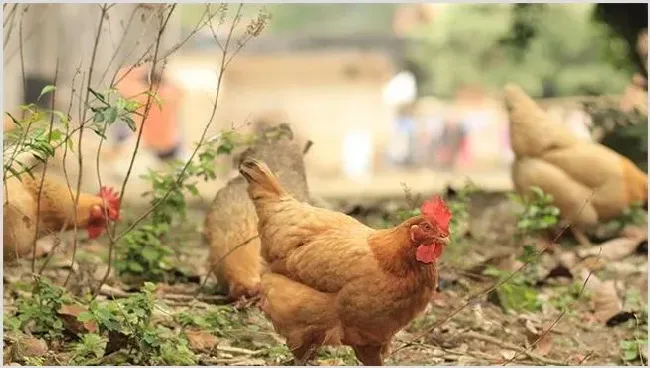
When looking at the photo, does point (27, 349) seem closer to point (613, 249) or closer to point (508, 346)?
point (508, 346)

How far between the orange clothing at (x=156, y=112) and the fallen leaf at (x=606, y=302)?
106 centimetres

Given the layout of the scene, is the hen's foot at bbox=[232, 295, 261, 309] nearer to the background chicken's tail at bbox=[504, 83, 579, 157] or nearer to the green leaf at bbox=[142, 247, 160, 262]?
the green leaf at bbox=[142, 247, 160, 262]

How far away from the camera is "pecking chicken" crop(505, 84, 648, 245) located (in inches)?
118

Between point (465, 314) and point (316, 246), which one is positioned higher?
point (316, 246)

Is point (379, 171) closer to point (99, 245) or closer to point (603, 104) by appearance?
point (603, 104)

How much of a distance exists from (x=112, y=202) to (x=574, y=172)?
1.44 m

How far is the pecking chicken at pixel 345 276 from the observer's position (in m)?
1.63

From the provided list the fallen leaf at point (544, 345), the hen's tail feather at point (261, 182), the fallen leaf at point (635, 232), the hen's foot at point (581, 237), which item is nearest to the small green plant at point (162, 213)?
the hen's tail feather at point (261, 182)

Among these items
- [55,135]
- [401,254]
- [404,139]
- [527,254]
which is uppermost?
[55,135]

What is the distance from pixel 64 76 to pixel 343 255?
1520 millimetres

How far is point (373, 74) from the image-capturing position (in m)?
7.33

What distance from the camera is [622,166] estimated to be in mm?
3039

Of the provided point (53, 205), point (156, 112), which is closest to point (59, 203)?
point (53, 205)

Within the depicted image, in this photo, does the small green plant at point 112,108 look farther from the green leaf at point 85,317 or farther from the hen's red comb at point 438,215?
the hen's red comb at point 438,215
